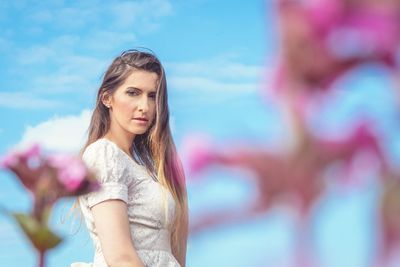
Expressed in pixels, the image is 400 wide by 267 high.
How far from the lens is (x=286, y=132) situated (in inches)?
8.8

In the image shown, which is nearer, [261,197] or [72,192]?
[261,197]

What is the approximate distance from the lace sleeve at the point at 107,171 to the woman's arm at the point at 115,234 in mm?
38

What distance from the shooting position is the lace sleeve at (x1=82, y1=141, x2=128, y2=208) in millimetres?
3629

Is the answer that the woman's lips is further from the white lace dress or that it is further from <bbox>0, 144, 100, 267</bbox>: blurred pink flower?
<bbox>0, 144, 100, 267</bbox>: blurred pink flower

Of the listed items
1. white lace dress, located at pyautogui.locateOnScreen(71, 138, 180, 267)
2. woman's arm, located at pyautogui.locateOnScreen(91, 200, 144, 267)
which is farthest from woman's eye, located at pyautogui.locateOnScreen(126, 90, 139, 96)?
woman's arm, located at pyautogui.locateOnScreen(91, 200, 144, 267)

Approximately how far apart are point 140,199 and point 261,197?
363cm

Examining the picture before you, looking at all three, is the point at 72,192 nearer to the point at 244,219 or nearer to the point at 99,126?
the point at 244,219

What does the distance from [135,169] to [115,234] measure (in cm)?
49

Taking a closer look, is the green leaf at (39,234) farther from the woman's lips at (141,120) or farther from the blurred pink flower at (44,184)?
the woman's lips at (141,120)

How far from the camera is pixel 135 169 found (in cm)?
394

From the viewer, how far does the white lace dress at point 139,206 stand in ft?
12.4

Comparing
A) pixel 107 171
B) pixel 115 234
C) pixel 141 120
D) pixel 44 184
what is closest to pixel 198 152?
pixel 44 184

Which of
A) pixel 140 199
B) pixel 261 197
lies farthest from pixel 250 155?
pixel 140 199

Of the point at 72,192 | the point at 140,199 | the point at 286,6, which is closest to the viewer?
the point at 286,6
